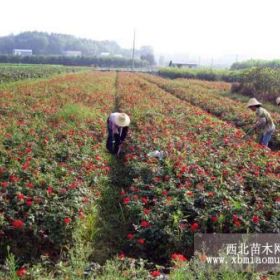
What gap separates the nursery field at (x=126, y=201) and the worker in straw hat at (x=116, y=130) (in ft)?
0.90

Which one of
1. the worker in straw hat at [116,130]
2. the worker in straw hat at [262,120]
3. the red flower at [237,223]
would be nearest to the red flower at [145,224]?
the red flower at [237,223]

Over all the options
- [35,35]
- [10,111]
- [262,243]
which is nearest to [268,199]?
[262,243]

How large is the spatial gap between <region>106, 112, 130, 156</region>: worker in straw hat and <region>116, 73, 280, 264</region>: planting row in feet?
0.88

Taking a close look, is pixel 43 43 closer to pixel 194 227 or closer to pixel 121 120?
pixel 121 120

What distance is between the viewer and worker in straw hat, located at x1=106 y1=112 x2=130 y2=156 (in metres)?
6.77

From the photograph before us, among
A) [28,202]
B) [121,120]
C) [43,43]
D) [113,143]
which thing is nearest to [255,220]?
[28,202]

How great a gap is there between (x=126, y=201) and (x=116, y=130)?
2711 millimetres

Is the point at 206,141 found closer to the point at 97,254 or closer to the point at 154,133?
the point at 154,133

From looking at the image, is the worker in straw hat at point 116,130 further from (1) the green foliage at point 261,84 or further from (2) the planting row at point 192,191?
(1) the green foliage at point 261,84

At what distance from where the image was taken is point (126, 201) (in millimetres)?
4641

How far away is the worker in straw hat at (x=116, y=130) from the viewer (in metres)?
6.77

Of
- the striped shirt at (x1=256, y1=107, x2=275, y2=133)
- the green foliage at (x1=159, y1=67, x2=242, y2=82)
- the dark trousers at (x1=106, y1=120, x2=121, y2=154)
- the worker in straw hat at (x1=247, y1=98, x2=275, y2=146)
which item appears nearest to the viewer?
the dark trousers at (x1=106, y1=120, x2=121, y2=154)

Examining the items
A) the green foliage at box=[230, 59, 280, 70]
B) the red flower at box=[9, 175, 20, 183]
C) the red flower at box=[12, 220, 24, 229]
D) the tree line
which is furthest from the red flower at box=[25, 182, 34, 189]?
the tree line

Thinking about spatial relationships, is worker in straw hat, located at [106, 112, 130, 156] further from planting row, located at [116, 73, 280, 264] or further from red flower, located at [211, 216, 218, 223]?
red flower, located at [211, 216, 218, 223]
